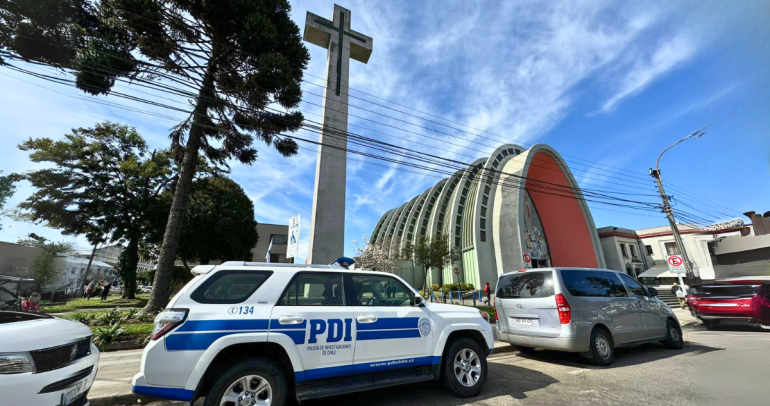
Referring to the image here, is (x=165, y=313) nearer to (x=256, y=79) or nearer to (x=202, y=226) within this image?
(x=256, y=79)

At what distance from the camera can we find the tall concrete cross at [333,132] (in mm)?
12820

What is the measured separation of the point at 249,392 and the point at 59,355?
1874 mm

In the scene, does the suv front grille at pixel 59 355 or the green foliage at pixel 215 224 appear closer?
the suv front grille at pixel 59 355

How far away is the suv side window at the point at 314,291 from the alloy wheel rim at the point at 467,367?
202 cm

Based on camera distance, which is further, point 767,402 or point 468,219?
point 468,219

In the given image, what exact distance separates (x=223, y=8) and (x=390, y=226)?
136ft

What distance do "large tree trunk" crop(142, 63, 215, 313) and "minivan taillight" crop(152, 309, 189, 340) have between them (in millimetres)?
8254

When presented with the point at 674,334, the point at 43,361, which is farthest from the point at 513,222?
the point at 43,361

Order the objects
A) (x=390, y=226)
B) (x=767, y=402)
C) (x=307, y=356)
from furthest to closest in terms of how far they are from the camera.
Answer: (x=390, y=226) → (x=767, y=402) → (x=307, y=356)

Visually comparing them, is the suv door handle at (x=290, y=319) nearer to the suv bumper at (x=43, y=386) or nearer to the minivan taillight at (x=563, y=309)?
the suv bumper at (x=43, y=386)

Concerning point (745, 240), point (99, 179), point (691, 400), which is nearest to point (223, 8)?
point (691, 400)

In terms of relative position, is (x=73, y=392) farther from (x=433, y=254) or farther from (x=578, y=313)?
(x=433, y=254)

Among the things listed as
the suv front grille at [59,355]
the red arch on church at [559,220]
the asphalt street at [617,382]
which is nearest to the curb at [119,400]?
the asphalt street at [617,382]

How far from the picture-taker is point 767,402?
3826 millimetres
